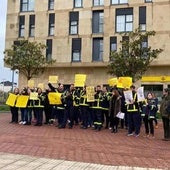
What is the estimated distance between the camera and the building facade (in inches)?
1580

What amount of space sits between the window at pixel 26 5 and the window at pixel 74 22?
5222 millimetres

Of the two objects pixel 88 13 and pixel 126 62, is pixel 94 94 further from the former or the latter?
pixel 88 13

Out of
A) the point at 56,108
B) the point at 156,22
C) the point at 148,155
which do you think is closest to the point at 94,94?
the point at 56,108

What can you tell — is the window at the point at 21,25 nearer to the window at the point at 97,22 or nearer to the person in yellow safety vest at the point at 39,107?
the window at the point at 97,22

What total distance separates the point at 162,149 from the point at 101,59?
1183 inches

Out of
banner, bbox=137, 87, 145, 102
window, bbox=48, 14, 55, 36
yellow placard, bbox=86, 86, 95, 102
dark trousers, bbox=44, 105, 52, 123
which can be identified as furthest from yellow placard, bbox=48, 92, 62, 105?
window, bbox=48, 14, 55, 36

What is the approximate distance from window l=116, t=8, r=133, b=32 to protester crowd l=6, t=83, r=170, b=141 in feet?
75.0

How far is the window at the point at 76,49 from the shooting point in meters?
42.9

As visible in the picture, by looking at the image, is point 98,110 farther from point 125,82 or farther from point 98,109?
point 125,82

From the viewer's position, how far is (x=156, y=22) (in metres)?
40.0

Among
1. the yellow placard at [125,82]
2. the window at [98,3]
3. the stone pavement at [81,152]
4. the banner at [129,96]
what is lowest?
the stone pavement at [81,152]

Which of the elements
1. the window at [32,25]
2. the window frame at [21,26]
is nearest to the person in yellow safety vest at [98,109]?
the window at [32,25]

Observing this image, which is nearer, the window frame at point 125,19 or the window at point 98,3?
the window frame at point 125,19

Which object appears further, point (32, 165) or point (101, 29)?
point (101, 29)
